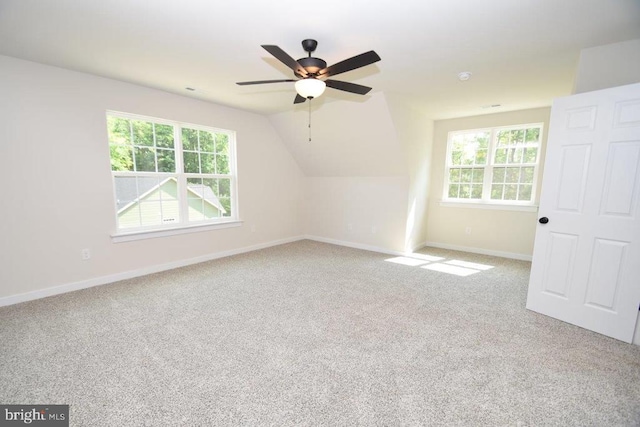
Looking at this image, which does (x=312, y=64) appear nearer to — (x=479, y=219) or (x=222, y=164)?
(x=222, y=164)

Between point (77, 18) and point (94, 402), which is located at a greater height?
point (77, 18)

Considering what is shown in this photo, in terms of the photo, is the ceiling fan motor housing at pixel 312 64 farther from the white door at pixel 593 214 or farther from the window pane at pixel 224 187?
the window pane at pixel 224 187

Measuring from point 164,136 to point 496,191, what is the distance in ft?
17.6

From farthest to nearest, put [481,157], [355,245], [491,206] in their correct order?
[355,245], [481,157], [491,206]

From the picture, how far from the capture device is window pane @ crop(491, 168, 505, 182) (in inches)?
179

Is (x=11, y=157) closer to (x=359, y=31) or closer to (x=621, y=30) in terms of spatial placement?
(x=359, y=31)

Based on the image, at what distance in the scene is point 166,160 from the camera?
3758 millimetres

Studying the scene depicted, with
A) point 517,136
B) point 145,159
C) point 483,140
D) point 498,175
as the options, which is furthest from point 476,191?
point 145,159

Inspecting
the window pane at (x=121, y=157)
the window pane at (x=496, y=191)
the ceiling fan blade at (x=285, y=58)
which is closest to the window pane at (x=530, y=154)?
the window pane at (x=496, y=191)

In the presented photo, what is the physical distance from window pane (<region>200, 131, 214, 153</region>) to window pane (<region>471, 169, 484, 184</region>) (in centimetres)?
455

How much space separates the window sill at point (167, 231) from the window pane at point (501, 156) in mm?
4569

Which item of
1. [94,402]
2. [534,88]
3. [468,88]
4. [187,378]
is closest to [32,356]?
[94,402]

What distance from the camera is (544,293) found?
2576mm

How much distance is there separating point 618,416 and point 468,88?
3223 millimetres
